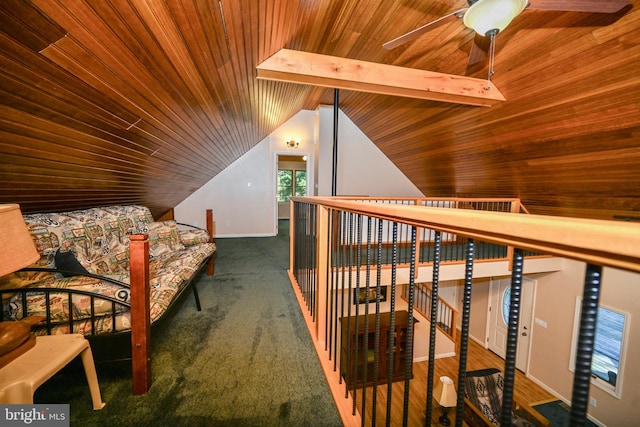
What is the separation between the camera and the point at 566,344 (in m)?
3.77

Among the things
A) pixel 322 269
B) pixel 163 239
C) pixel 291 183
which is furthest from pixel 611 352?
pixel 291 183

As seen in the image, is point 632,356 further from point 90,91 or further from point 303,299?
point 90,91

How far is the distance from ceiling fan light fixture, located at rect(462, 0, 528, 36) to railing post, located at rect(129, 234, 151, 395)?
6.66 ft

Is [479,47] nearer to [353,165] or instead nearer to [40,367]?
Answer: [40,367]

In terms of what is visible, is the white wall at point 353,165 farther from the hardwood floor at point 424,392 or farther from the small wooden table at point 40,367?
the small wooden table at point 40,367

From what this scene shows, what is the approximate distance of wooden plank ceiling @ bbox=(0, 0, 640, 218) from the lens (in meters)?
1.01

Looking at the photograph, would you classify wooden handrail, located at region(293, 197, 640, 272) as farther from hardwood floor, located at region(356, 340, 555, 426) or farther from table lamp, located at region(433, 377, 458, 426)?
table lamp, located at region(433, 377, 458, 426)

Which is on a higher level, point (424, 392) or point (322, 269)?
point (322, 269)

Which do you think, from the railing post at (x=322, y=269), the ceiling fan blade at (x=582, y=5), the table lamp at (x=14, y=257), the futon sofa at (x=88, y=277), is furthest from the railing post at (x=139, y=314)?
the ceiling fan blade at (x=582, y=5)

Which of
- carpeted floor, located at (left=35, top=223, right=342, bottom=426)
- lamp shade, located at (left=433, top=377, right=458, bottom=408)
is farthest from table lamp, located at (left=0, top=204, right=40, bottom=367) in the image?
lamp shade, located at (left=433, top=377, right=458, bottom=408)

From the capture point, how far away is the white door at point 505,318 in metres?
4.38

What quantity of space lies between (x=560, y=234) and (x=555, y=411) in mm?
5271

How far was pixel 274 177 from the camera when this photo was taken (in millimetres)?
5715

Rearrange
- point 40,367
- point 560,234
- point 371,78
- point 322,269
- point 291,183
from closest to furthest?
1. point 560,234
2. point 40,367
3. point 322,269
4. point 371,78
5. point 291,183
